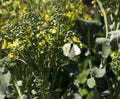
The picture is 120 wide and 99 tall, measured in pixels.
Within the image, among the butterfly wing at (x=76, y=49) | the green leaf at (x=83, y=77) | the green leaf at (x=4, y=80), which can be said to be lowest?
the green leaf at (x=83, y=77)

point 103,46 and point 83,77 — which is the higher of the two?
point 103,46

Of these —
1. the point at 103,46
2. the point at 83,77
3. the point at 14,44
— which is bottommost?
the point at 83,77

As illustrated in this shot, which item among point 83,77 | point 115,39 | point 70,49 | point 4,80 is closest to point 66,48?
point 70,49

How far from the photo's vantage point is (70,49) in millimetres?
2082

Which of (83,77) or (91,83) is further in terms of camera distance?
(83,77)

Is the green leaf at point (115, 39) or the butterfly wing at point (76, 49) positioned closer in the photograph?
the butterfly wing at point (76, 49)

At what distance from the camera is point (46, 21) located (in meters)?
2.18

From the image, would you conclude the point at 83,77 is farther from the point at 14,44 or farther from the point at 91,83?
the point at 14,44

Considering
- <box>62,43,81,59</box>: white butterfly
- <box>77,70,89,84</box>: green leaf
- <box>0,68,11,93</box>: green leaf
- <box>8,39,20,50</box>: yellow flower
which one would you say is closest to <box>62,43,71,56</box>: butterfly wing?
<box>62,43,81,59</box>: white butterfly

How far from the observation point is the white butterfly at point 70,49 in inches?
80.5

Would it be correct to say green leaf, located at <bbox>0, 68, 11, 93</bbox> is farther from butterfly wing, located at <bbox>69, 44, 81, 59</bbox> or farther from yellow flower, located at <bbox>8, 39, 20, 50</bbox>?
butterfly wing, located at <bbox>69, 44, 81, 59</bbox>

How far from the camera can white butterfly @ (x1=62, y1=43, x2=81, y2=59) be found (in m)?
2.04

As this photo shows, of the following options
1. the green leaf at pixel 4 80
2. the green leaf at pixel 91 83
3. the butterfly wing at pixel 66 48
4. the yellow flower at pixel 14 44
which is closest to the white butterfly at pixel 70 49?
the butterfly wing at pixel 66 48

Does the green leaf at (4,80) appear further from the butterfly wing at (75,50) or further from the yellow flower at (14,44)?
the butterfly wing at (75,50)
